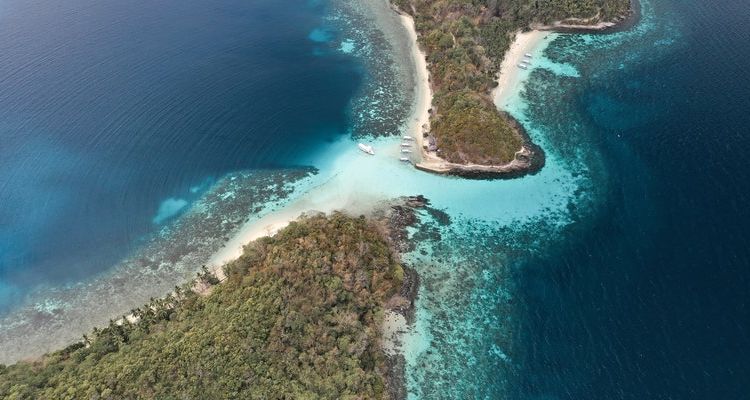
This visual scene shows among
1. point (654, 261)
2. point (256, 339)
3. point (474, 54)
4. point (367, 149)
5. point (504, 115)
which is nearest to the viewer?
point (256, 339)

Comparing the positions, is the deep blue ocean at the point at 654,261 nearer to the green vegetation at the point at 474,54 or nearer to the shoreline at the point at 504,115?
the shoreline at the point at 504,115

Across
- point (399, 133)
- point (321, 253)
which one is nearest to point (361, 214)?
point (321, 253)

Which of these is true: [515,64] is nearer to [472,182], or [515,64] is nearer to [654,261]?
[472,182]

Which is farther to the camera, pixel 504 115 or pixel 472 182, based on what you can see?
Answer: pixel 504 115

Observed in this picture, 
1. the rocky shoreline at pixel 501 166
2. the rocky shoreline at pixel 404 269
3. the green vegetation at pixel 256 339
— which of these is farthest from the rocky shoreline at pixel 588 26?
the green vegetation at pixel 256 339

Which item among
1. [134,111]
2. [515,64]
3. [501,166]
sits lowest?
[501,166]

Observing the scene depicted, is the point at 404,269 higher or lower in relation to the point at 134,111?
lower

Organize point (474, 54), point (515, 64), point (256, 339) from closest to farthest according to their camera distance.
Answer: point (256, 339) < point (474, 54) < point (515, 64)

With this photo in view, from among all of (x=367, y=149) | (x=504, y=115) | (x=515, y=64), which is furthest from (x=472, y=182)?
(x=515, y=64)
